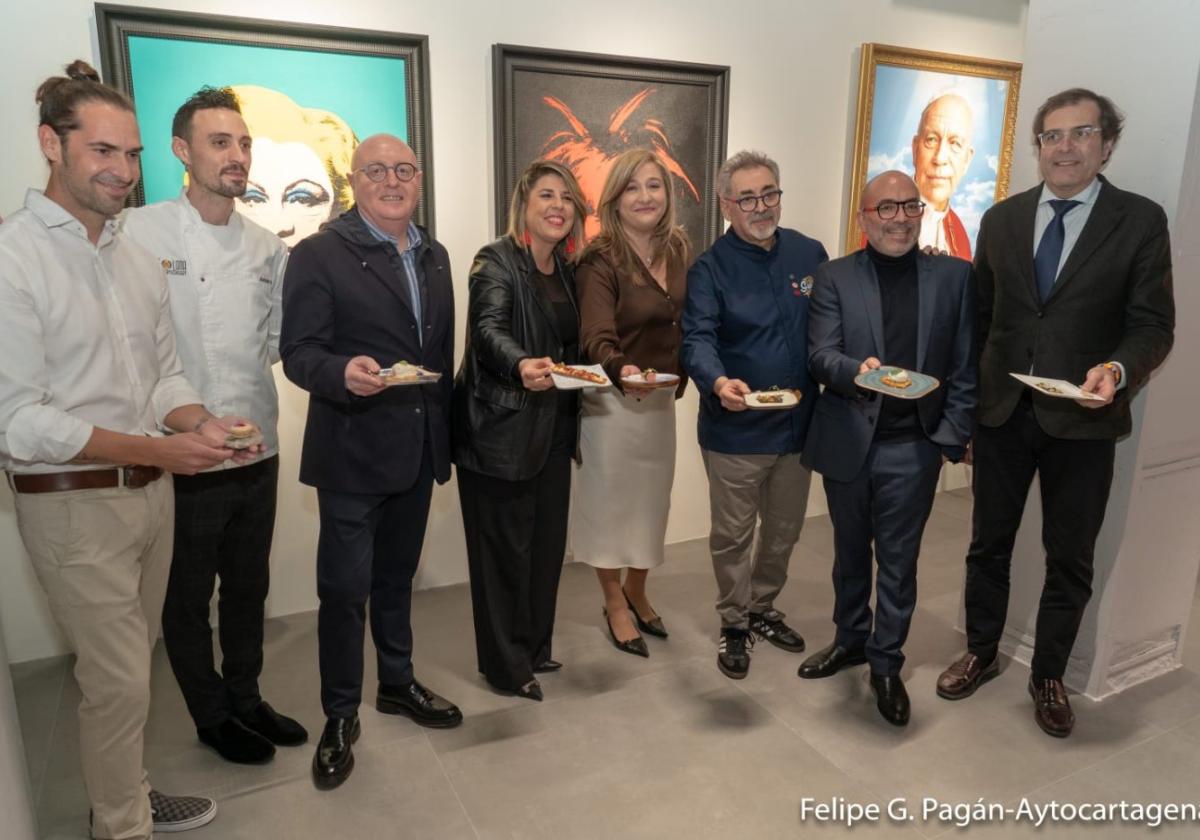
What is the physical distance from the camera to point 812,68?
4.67m

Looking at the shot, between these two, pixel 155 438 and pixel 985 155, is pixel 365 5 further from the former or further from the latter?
pixel 985 155

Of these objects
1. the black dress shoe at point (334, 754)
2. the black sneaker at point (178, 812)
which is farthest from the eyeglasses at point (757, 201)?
the black sneaker at point (178, 812)

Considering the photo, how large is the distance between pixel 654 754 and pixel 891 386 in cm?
144

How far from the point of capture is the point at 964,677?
125 inches

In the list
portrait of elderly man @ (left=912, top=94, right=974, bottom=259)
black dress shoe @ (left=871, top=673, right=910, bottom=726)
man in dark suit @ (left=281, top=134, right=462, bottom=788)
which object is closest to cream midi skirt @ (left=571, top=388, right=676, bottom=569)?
man in dark suit @ (left=281, top=134, right=462, bottom=788)

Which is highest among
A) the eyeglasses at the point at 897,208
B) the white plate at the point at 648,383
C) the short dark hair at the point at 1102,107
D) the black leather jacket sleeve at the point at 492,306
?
the short dark hair at the point at 1102,107

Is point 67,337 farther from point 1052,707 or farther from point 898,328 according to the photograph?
point 1052,707

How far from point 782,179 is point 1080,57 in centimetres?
175

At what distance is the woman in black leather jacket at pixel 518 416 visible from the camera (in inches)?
111

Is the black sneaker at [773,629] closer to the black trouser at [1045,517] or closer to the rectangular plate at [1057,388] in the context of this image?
the black trouser at [1045,517]

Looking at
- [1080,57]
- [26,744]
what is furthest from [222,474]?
[1080,57]

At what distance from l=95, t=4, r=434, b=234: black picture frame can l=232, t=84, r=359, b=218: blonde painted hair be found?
0.26 ft

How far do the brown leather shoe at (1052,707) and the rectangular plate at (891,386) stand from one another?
1212mm

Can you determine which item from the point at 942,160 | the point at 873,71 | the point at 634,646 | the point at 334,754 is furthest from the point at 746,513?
the point at 942,160
